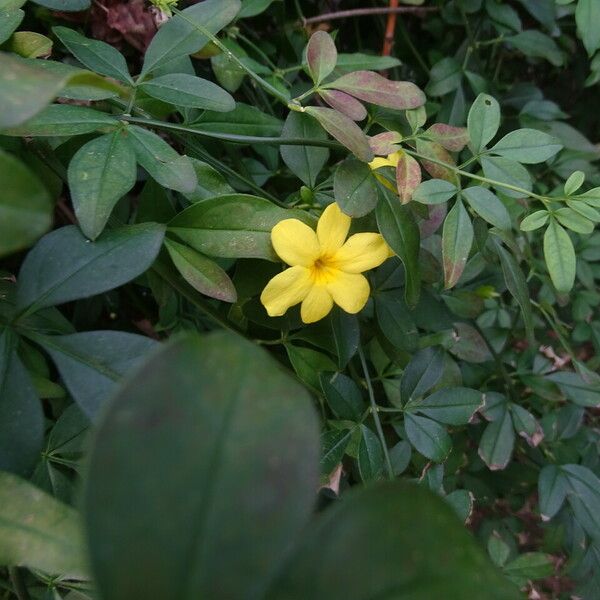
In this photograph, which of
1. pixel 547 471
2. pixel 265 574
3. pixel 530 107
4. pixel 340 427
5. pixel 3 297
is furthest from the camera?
pixel 530 107

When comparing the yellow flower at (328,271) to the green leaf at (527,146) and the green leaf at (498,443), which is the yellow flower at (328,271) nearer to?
the green leaf at (527,146)

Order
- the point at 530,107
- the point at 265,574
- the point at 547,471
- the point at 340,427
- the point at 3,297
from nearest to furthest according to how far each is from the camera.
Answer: the point at 265,574
the point at 3,297
the point at 340,427
the point at 547,471
the point at 530,107

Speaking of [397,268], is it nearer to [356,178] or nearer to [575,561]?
[356,178]

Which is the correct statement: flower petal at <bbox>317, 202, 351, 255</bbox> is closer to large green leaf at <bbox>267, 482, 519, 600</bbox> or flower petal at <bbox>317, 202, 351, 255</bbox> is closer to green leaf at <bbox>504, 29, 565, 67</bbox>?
large green leaf at <bbox>267, 482, 519, 600</bbox>

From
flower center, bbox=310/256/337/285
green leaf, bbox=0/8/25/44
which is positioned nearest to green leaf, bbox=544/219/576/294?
flower center, bbox=310/256/337/285

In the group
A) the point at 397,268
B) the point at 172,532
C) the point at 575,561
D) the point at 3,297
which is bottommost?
the point at 575,561

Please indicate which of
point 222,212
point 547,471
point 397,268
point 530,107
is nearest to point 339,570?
point 222,212

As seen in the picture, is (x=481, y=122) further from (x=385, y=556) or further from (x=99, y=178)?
(x=385, y=556)
